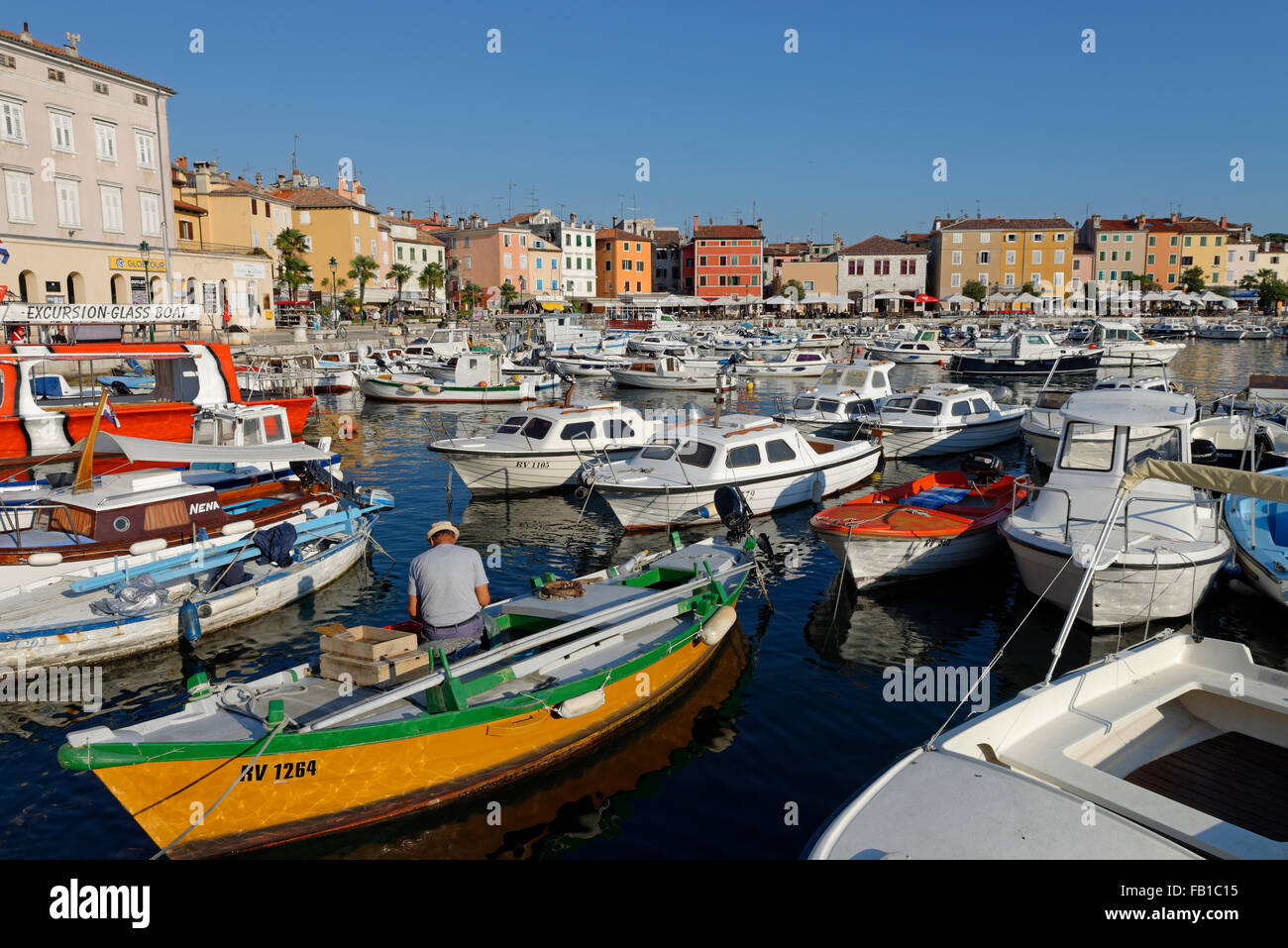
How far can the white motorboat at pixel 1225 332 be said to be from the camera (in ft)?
303

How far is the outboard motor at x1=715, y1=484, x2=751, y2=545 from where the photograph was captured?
53.4ft

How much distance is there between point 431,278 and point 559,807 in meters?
90.5

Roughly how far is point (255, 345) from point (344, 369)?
7.02 m

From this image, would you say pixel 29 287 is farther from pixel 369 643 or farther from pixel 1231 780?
pixel 1231 780

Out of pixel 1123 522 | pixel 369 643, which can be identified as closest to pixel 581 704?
pixel 369 643

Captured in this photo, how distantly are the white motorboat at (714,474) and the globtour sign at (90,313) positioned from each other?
15683mm

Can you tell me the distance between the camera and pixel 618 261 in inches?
4614

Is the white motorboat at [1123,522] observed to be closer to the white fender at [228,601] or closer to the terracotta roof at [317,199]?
the white fender at [228,601]

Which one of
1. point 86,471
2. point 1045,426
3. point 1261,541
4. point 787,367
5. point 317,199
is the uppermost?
point 317,199

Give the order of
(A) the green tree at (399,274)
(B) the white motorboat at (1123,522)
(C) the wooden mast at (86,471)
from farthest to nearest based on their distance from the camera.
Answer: (A) the green tree at (399,274), (C) the wooden mast at (86,471), (B) the white motorboat at (1123,522)

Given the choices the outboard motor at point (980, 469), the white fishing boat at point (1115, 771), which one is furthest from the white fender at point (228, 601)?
the outboard motor at point (980, 469)

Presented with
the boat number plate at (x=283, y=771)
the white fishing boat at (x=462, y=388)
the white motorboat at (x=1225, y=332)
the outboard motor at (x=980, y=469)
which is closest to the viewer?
the boat number plate at (x=283, y=771)

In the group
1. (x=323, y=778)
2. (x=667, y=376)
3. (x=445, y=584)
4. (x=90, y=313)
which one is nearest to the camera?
(x=323, y=778)
